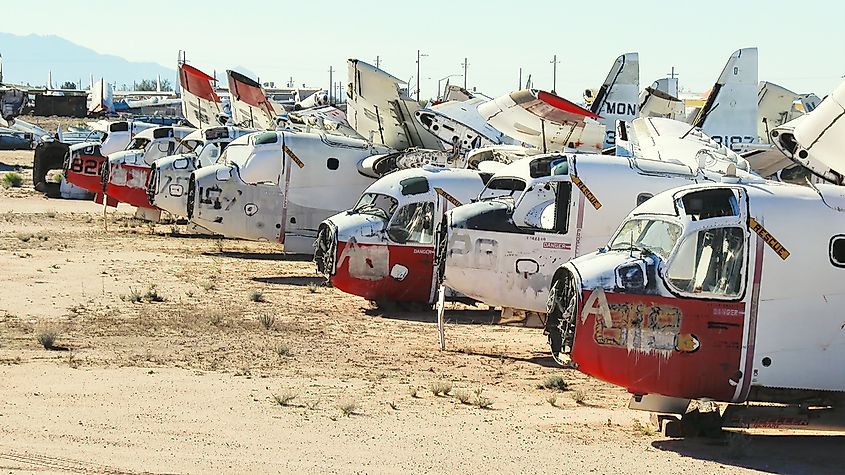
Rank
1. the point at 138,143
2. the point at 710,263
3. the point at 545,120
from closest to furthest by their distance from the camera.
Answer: the point at 710,263 < the point at 545,120 < the point at 138,143

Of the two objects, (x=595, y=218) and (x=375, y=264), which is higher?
(x=595, y=218)

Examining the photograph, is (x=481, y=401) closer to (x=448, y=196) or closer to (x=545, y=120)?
(x=448, y=196)

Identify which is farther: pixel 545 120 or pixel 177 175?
pixel 177 175

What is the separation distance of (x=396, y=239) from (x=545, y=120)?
15.9ft

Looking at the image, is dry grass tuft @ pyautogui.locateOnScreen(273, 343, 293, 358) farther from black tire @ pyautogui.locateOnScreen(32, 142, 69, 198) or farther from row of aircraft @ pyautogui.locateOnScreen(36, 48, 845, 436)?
black tire @ pyautogui.locateOnScreen(32, 142, 69, 198)

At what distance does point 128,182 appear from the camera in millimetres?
35562

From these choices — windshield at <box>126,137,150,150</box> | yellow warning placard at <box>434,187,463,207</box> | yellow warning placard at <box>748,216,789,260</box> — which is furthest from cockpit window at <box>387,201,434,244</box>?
windshield at <box>126,137,150,150</box>

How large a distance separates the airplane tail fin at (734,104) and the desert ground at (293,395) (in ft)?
30.4

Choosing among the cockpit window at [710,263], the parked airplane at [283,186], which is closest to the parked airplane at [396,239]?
the parked airplane at [283,186]

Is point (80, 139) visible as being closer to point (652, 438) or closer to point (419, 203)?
point (419, 203)

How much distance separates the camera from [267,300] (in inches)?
932

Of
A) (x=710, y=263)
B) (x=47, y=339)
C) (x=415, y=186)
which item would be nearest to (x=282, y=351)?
(x=47, y=339)

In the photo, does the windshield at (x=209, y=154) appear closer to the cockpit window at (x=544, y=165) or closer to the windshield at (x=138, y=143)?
the windshield at (x=138, y=143)

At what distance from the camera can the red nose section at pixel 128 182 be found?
35.3 m
